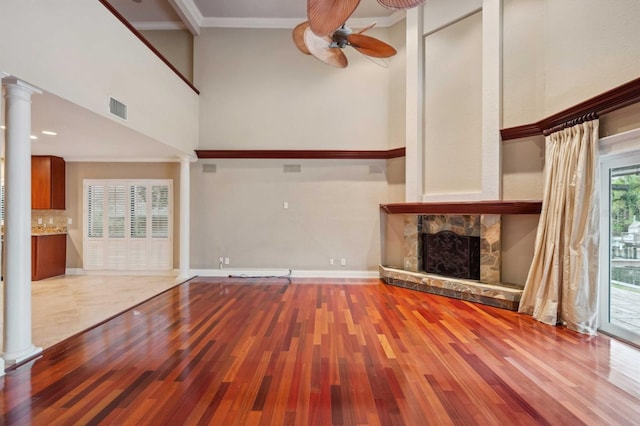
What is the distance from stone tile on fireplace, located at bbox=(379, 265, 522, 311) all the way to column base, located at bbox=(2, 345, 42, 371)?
5362 mm

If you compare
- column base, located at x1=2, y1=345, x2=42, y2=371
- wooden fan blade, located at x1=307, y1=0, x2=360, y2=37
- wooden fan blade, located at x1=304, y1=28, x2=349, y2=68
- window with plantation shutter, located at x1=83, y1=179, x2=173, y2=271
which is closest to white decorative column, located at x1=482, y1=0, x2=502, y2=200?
wooden fan blade, located at x1=304, y1=28, x2=349, y2=68

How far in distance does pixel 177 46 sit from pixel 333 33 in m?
4.88

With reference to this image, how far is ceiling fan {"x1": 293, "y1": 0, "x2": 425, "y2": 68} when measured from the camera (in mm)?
2787

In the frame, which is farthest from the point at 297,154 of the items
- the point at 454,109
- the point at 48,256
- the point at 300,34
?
the point at 48,256

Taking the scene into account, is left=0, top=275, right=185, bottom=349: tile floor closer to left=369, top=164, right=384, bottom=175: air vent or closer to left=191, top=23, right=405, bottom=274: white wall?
left=191, top=23, right=405, bottom=274: white wall

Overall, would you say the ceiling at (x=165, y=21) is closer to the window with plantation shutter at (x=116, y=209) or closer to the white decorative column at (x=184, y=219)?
the white decorative column at (x=184, y=219)

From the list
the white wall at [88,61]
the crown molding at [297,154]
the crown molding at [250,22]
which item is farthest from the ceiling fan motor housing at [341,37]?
the crown molding at [250,22]

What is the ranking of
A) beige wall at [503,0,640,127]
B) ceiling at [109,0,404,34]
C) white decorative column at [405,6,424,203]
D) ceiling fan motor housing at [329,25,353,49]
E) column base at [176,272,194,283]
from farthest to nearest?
column base at [176,272,194,283]
ceiling at [109,0,404,34]
white decorative column at [405,6,424,203]
ceiling fan motor housing at [329,25,353,49]
beige wall at [503,0,640,127]

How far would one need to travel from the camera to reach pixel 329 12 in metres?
2.87

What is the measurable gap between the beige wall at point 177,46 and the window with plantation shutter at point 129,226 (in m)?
2.66

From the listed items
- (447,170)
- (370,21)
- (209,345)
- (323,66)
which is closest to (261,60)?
(323,66)

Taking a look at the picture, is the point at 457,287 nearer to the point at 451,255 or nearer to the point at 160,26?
the point at 451,255

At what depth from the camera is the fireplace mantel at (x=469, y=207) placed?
4.75 m

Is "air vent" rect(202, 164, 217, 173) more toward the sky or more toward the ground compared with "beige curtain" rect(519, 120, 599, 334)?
more toward the sky
